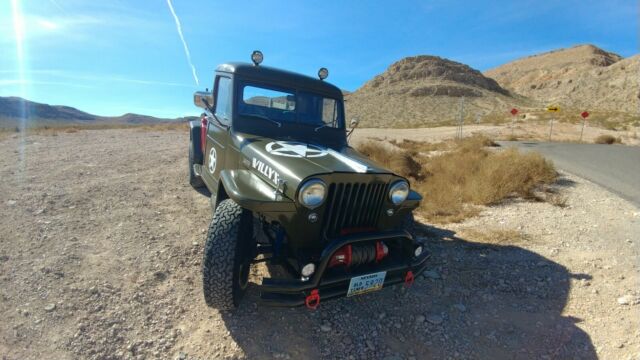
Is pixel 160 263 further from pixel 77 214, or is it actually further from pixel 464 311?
pixel 464 311

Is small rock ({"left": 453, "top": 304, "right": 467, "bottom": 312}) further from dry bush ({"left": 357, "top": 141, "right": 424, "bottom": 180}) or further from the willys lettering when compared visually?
dry bush ({"left": 357, "top": 141, "right": 424, "bottom": 180})

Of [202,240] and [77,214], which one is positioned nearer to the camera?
[202,240]

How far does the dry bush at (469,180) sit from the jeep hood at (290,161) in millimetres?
2877

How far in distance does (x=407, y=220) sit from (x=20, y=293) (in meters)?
3.77

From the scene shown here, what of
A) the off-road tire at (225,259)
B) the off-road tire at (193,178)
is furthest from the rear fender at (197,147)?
the off-road tire at (225,259)

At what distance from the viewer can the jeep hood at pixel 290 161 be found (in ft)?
9.78

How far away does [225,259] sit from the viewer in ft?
9.64

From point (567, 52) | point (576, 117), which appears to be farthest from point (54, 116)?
point (567, 52)

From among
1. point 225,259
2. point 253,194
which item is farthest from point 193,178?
point 225,259

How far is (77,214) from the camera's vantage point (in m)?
5.14

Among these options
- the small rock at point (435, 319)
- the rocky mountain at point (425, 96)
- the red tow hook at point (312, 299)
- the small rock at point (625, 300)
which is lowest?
the small rock at point (435, 319)

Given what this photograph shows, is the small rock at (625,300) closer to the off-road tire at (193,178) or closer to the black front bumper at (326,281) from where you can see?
the black front bumper at (326,281)

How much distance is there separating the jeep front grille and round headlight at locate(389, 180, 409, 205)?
6 cm

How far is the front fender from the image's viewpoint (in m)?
2.89
